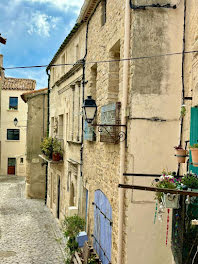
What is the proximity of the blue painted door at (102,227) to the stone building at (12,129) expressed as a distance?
27249mm

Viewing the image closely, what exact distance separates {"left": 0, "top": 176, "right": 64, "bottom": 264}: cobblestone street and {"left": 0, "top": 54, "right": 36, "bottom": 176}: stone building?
12483 mm

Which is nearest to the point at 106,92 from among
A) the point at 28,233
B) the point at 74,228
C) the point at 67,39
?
the point at 74,228

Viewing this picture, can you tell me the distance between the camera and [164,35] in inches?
259

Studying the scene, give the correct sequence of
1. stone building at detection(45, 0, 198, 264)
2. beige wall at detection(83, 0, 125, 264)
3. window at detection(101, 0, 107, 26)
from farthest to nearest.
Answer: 1. window at detection(101, 0, 107, 26)
2. beige wall at detection(83, 0, 125, 264)
3. stone building at detection(45, 0, 198, 264)

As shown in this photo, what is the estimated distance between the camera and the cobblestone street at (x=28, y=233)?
1203cm

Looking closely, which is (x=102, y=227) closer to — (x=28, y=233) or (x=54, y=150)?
(x=28, y=233)

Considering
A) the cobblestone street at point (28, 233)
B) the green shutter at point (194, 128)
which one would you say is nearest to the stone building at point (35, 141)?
the cobblestone street at point (28, 233)

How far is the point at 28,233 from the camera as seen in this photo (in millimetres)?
14812

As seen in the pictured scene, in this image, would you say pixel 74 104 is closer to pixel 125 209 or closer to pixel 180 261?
pixel 125 209

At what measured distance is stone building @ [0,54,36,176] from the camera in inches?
1378

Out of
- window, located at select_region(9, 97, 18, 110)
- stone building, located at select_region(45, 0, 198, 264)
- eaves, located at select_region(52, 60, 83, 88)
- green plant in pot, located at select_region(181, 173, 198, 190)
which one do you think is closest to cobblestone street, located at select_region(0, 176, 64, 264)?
stone building, located at select_region(45, 0, 198, 264)

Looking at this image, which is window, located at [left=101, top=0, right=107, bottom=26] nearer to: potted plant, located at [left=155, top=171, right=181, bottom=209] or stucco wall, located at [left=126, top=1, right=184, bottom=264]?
stucco wall, located at [left=126, top=1, right=184, bottom=264]

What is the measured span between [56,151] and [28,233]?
3931mm

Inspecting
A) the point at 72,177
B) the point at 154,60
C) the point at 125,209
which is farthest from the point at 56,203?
the point at 154,60
